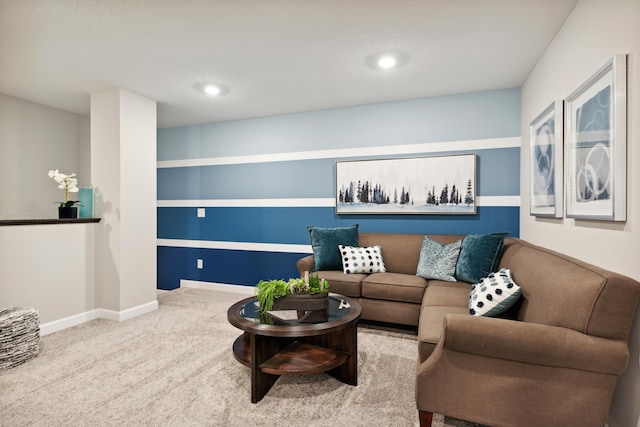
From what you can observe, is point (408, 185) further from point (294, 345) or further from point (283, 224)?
point (294, 345)

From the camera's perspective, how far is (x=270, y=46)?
8.72 feet

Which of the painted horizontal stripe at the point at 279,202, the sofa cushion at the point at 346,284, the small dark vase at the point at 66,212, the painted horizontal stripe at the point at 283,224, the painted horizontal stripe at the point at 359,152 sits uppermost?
the painted horizontal stripe at the point at 359,152

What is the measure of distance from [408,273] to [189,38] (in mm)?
3023

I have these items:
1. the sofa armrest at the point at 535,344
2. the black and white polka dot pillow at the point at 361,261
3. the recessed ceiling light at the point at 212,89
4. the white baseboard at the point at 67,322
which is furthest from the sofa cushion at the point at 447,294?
the white baseboard at the point at 67,322

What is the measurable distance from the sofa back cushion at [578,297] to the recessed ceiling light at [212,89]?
133 inches

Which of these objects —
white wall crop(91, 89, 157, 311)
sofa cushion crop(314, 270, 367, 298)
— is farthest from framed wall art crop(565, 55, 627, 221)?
white wall crop(91, 89, 157, 311)

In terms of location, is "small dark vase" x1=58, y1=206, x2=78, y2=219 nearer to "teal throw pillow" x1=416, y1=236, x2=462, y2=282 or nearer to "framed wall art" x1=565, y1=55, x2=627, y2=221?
"teal throw pillow" x1=416, y1=236, x2=462, y2=282

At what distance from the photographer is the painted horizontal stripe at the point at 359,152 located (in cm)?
362

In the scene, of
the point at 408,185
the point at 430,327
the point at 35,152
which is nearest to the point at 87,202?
the point at 35,152

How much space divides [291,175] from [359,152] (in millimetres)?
996

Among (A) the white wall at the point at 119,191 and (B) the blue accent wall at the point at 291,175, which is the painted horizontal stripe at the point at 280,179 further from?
(A) the white wall at the point at 119,191

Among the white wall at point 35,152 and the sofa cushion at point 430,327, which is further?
the white wall at point 35,152

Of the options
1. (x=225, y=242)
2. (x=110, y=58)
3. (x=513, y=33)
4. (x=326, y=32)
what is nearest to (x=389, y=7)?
(x=326, y=32)

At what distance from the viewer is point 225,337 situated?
3.06 metres
